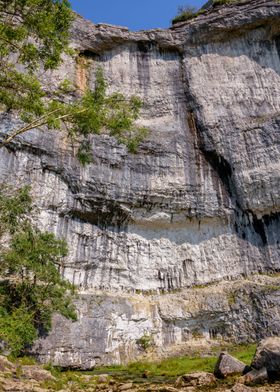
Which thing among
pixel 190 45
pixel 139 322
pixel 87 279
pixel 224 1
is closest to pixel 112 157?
pixel 87 279

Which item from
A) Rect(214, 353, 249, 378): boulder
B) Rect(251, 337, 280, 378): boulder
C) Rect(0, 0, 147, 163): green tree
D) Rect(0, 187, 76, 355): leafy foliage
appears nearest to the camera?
Rect(0, 0, 147, 163): green tree

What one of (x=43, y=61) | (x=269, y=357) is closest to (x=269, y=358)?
(x=269, y=357)

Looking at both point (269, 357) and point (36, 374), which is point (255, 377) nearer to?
point (269, 357)

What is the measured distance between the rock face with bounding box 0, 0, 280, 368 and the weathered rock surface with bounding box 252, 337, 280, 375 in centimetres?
909

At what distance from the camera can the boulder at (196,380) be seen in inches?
444

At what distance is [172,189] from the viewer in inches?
1007

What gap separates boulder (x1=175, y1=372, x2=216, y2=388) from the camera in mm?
11281

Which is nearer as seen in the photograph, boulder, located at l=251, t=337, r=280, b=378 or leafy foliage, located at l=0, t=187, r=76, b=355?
boulder, located at l=251, t=337, r=280, b=378

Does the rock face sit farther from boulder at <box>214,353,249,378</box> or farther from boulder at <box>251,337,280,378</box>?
boulder at <box>251,337,280,378</box>

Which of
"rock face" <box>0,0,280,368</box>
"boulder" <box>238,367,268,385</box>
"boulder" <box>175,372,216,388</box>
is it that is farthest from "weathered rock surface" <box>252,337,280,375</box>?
"rock face" <box>0,0,280,368</box>

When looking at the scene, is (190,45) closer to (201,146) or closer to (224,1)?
(224,1)

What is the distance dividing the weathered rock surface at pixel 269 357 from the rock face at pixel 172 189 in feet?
29.8

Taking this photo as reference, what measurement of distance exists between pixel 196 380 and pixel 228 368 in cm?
135

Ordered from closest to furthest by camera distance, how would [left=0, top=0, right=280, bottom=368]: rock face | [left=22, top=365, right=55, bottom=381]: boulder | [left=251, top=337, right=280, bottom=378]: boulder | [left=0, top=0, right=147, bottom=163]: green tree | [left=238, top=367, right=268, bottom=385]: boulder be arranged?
[left=0, top=0, right=147, bottom=163]: green tree
[left=238, top=367, right=268, bottom=385]: boulder
[left=22, top=365, right=55, bottom=381]: boulder
[left=251, top=337, right=280, bottom=378]: boulder
[left=0, top=0, right=280, bottom=368]: rock face
